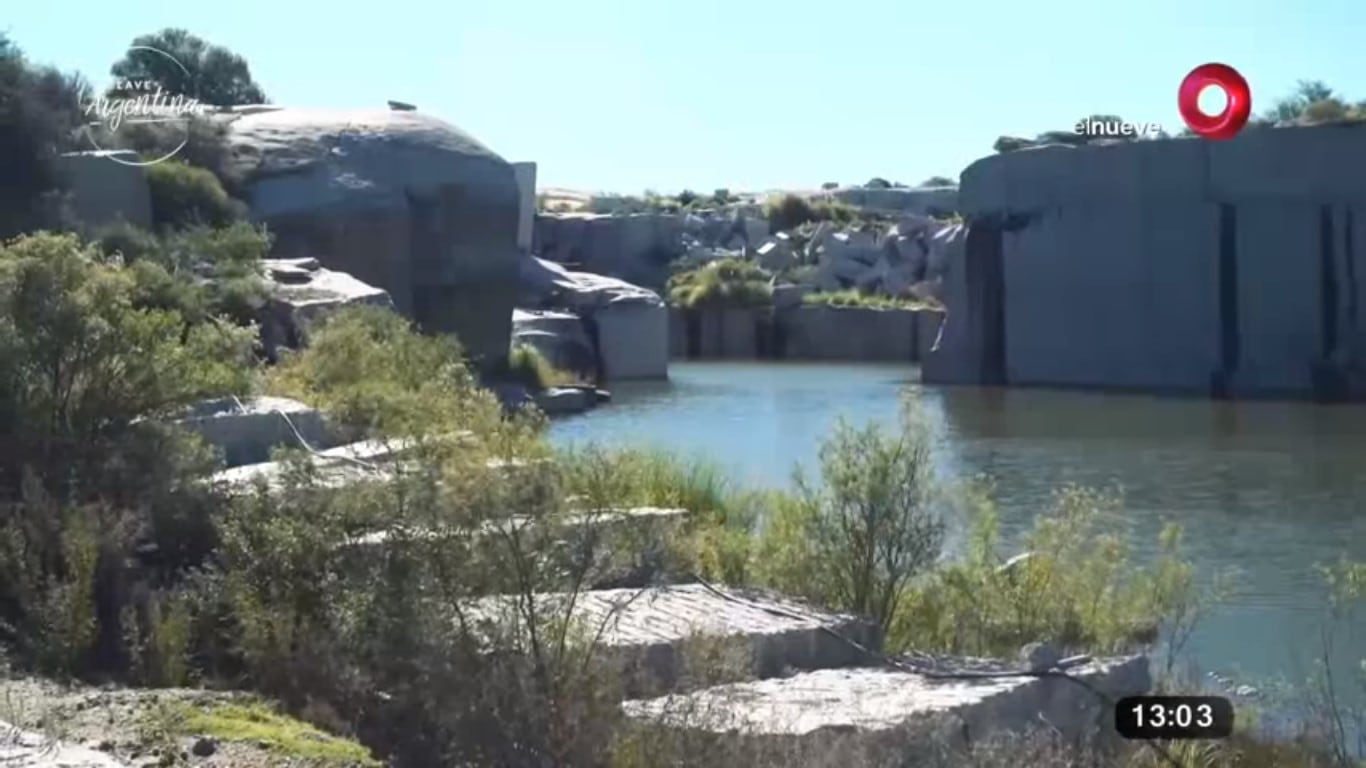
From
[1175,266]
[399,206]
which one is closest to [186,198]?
[399,206]

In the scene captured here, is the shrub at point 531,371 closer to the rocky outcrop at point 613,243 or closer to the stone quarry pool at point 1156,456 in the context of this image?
the stone quarry pool at point 1156,456

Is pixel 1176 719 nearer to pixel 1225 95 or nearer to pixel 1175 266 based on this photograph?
pixel 1225 95

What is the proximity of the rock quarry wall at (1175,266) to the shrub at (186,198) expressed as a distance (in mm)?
16616

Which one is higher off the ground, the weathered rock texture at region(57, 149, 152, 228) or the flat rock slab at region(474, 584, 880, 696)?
the weathered rock texture at region(57, 149, 152, 228)

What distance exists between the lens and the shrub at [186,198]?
24625 millimetres

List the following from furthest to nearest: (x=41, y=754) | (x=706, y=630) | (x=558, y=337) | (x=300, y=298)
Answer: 1. (x=558, y=337)
2. (x=300, y=298)
3. (x=706, y=630)
4. (x=41, y=754)

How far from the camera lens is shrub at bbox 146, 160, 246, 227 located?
24.6 metres

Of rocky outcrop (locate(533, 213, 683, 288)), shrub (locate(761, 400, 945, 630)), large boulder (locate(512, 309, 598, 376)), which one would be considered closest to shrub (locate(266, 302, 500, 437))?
shrub (locate(761, 400, 945, 630))

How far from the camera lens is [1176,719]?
6387 mm

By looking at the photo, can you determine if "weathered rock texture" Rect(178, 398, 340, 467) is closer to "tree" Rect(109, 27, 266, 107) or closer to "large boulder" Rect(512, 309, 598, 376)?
"tree" Rect(109, 27, 266, 107)

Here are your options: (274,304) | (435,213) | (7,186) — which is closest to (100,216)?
(7,186)

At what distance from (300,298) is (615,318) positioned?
21367 mm

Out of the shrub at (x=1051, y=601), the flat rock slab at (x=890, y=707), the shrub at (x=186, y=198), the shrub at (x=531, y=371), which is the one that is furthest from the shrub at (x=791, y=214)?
the flat rock slab at (x=890, y=707)

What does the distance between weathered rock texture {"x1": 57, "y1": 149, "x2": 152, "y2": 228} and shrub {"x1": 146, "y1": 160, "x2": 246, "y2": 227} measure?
0.71ft
